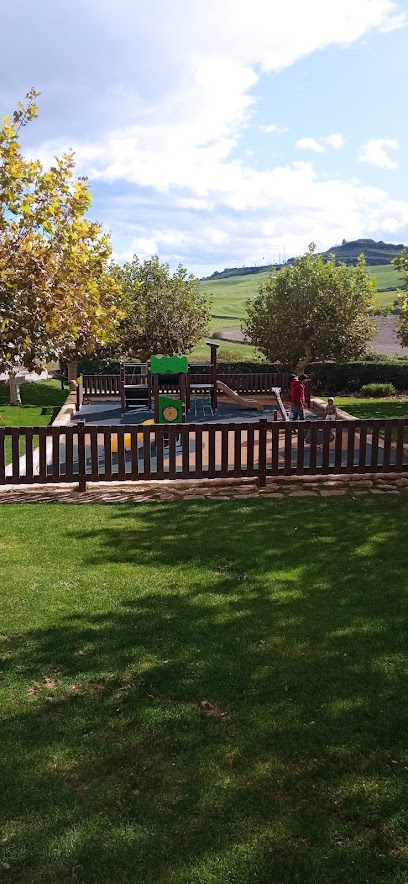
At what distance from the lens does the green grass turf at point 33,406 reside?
18717mm

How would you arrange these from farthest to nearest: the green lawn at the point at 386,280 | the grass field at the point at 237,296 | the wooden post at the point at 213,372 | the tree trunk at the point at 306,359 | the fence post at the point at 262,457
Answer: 1. the green lawn at the point at 386,280
2. the grass field at the point at 237,296
3. the tree trunk at the point at 306,359
4. the wooden post at the point at 213,372
5. the fence post at the point at 262,457

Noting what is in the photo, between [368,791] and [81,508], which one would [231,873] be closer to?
[368,791]

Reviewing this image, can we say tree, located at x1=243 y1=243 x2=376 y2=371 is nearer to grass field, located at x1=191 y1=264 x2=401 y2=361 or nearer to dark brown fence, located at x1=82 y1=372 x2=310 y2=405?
dark brown fence, located at x1=82 y1=372 x2=310 y2=405

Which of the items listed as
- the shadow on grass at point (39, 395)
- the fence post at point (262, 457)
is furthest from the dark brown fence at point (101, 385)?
the fence post at point (262, 457)

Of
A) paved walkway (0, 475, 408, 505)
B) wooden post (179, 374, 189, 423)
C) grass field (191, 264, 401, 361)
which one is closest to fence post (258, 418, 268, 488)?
paved walkway (0, 475, 408, 505)

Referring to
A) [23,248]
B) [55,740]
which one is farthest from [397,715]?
[23,248]

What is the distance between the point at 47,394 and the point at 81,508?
20.8 meters

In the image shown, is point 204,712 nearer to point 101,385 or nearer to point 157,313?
point 101,385

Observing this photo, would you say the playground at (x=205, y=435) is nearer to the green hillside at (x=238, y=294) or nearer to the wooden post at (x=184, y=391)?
the wooden post at (x=184, y=391)

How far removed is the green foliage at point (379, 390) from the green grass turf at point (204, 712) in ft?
71.1

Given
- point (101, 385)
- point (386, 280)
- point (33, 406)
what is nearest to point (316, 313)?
point (101, 385)

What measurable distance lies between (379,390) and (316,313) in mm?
4920

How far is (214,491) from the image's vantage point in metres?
9.93

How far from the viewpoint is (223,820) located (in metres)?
3.04
